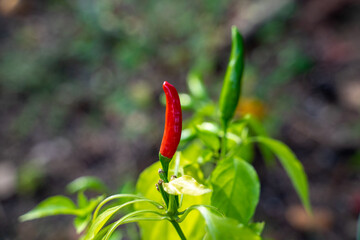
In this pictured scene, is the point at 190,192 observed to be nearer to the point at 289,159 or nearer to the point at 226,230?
the point at 226,230

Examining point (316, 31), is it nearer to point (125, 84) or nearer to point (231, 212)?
point (125, 84)

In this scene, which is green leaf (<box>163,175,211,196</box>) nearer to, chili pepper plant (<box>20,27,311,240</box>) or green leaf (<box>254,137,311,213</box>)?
chili pepper plant (<box>20,27,311,240</box>)

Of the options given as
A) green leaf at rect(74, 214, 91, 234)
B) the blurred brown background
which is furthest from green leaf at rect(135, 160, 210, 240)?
the blurred brown background

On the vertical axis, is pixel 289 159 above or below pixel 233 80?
below

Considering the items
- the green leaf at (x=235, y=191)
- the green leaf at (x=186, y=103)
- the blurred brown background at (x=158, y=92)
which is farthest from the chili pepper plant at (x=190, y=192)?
the blurred brown background at (x=158, y=92)

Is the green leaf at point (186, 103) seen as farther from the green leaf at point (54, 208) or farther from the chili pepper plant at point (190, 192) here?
the green leaf at point (54, 208)

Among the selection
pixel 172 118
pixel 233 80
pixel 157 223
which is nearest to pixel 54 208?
pixel 157 223
